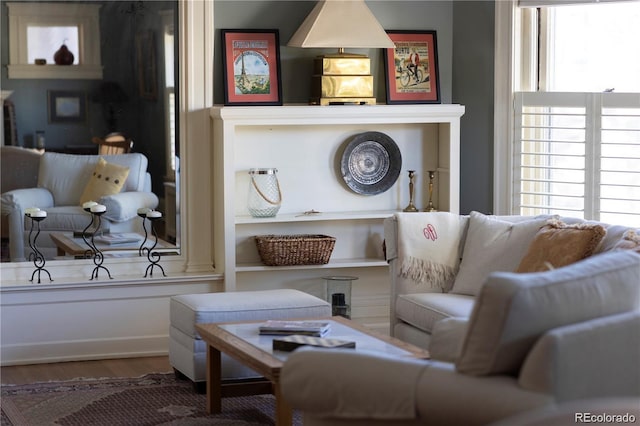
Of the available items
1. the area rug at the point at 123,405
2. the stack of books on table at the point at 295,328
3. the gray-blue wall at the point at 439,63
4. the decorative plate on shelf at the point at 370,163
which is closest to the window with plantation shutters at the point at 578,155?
the gray-blue wall at the point at 439,63

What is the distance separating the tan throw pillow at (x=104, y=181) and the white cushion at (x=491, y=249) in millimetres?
1963

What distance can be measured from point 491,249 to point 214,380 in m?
1.46

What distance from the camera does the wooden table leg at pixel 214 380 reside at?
429 cm

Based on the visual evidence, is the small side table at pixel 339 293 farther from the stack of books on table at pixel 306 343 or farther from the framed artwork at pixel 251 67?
the stack of books on table at pixel 306 343

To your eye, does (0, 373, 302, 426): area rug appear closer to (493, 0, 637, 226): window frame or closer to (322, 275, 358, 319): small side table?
(322, 275, 358, 319): small side table

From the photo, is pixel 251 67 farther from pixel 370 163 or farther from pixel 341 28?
pixel 370 163

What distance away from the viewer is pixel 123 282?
17.8 ft

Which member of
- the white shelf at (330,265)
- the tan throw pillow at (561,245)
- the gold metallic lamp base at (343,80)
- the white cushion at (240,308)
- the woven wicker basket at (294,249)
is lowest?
the white cushion at (240,308)

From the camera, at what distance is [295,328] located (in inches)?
157

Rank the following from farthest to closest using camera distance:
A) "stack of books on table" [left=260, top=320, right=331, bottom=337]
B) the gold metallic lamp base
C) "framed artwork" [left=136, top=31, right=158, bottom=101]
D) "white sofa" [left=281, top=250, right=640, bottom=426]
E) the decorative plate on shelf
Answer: the decorative plate on shelf → the gold metallic lamp base → "framed artwork" [left=136, top=31, right=158, bottom=101] → "stack of books on table" [left=260, top=320, right=331, bottom=337] → "white sofa" [left=281, top=250, right=640, bottom=426]

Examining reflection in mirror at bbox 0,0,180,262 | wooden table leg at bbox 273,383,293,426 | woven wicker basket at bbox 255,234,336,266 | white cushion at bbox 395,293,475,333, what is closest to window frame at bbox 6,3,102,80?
reflection in mirror at bbox 0,0,180,262

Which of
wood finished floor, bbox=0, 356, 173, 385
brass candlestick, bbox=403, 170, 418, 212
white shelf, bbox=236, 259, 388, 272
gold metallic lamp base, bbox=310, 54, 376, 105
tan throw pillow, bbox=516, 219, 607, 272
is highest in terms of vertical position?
gold metallic lamp base, bbox=310, 54, 376, 105

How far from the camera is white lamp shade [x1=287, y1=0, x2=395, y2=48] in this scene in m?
5.51

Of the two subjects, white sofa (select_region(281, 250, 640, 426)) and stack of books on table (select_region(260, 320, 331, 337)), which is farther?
stack of books on table (select_region(260, 320, 331, 337))
